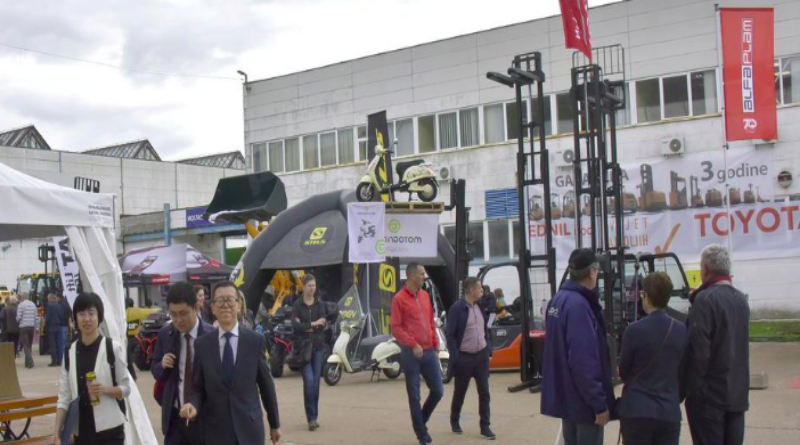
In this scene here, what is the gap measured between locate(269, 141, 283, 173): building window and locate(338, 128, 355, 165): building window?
3.02 m

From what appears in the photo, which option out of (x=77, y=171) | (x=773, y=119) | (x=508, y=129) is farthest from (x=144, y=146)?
(x=773, y=119)

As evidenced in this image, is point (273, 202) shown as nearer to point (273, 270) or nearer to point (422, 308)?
point (273, 270)

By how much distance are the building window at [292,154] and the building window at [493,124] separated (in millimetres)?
8231

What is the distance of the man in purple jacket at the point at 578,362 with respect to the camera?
578 cm

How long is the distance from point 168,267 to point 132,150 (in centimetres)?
3266

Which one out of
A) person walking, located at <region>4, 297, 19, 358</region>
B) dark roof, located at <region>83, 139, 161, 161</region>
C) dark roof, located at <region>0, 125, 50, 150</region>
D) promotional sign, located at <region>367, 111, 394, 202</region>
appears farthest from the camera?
dark roof, located at <region>83, 139, 161, 161</region>

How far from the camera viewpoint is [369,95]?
106 feet

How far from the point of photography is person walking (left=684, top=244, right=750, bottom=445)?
591 cm

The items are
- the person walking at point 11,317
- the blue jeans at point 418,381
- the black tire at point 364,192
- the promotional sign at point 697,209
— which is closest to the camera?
the blue jeans at point 418,381

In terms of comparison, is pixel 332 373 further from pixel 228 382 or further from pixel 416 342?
pixel 228 382

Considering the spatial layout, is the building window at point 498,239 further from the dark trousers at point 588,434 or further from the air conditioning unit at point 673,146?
the dark trousers at point 588,434

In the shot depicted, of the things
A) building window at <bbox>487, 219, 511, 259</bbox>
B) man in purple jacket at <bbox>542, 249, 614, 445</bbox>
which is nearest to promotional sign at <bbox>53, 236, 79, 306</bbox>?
man in purple jacket at <bbox>542, 249, 614, 445</bbox>

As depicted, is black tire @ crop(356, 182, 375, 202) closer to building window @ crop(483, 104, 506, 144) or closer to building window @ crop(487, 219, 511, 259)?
building window @ crop(487, 219, 511, 259)

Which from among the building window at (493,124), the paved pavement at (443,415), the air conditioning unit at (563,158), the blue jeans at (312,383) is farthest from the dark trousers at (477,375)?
the building window at (493,124)
